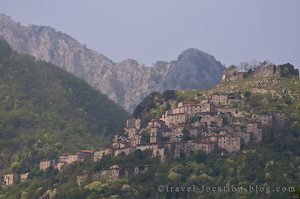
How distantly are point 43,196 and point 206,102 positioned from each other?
91.2 ft

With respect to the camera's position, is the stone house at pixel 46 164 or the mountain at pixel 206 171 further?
the stone house at pixel 46 164

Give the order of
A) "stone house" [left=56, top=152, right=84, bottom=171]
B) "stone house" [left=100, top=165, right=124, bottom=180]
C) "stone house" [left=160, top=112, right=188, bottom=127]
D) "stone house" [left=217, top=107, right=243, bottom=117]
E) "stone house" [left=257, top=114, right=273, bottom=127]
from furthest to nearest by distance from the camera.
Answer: "stone house" [left=56, top=152, right=84, bottom=171], "stone house" [left=217, top=107, right=243, bottom=117], "stone house" [left=160, top=112, right=188, bottom=127], "stone house" [left=257, top=114, right=273, bottom=127], "stone house" [left=100, top=165, right=124, bottom=180]

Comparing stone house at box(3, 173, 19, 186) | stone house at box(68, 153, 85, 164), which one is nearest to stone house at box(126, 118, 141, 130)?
stone house at box(68, 153, 85, 164)

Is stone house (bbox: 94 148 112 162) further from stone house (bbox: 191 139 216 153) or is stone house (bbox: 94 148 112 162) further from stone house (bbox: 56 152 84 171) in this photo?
stone house (bbox: 191 139 216 153)

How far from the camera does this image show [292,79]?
175375 mm

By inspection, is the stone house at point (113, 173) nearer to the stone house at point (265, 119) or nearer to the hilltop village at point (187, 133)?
the hilltop village at point (187, 133)

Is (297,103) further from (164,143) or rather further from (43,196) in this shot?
(43,196)

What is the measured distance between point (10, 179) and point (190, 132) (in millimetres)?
28947

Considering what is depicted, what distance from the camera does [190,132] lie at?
15638cm

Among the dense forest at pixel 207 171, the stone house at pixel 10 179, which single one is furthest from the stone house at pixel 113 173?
the stone house at pixel 10 179

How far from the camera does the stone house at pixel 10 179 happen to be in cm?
16851

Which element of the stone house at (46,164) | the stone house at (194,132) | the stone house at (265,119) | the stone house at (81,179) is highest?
the stone house at (265,119)

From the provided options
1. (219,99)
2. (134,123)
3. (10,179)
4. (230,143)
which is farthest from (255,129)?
(10,179)

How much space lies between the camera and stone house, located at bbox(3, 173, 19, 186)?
168512mm
